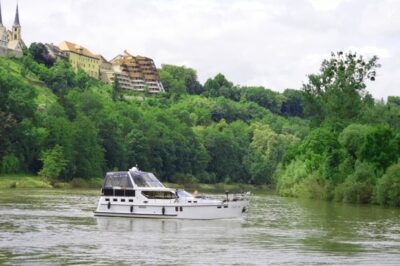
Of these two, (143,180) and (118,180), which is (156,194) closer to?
(143,180)

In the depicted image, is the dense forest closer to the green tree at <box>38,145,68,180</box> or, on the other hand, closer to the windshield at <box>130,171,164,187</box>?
the green tree at <box>38,145,68,180</box>

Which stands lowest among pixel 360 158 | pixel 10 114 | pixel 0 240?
pixel 0 240

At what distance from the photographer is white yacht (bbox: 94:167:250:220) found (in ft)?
223

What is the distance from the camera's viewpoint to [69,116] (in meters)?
184

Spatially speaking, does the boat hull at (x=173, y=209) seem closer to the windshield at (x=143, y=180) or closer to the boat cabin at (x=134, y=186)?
the boat cabin at (x=134, y=186)

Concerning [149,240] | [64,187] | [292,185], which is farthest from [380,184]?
[64,187]

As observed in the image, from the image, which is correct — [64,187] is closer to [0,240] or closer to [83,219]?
[83,219]

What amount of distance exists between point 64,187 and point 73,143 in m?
18.1

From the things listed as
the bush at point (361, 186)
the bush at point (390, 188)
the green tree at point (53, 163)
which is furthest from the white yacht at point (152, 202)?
the green tree at point (53, 163)

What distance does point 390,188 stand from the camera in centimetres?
9400

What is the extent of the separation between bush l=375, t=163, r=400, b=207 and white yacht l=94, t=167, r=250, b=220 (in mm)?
28157

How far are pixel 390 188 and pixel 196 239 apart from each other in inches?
1796

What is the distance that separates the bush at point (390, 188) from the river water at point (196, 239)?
14.0 m

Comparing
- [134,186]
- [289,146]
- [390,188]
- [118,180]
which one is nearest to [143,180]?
[134,186]
